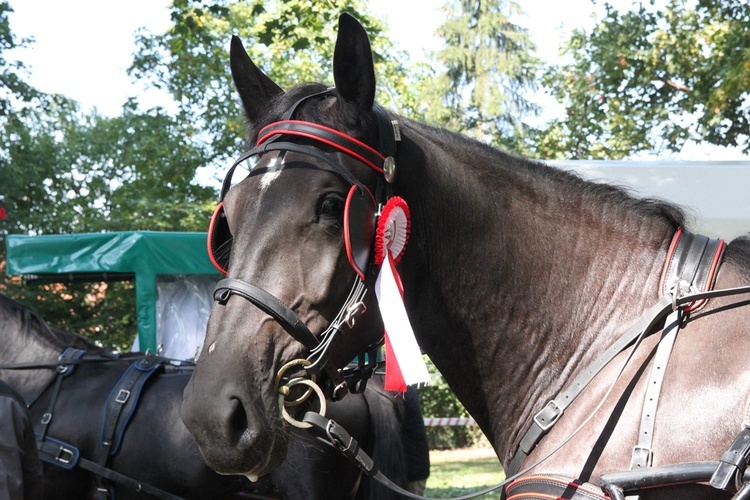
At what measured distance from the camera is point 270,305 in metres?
1.72

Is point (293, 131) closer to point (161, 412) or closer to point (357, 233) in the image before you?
point (357, 233)

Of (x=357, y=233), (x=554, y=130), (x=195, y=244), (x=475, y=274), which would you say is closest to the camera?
(x=357, y=233)

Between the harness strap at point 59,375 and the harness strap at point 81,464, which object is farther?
the harness strap at point 59,375

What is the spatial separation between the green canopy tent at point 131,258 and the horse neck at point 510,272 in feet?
19.9

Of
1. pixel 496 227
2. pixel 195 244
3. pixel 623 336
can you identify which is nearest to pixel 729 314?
pixel 623 336

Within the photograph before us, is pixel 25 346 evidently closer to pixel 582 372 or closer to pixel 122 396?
pixel 122 396

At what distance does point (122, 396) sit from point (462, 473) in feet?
25.1

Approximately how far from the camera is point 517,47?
23.3 meters

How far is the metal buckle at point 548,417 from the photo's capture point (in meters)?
1.84

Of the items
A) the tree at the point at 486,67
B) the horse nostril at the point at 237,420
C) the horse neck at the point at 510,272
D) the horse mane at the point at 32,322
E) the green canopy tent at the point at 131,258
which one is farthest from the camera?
the tree at the point at 486,67

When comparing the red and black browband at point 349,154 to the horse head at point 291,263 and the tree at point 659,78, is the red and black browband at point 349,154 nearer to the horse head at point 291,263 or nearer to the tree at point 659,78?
the horse head at point 291,263

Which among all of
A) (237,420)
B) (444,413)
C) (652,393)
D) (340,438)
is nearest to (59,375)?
(340,438)

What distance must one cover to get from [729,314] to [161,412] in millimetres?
3604

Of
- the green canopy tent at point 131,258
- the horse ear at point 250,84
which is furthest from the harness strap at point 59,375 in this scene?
the horse ear at point 250,84
